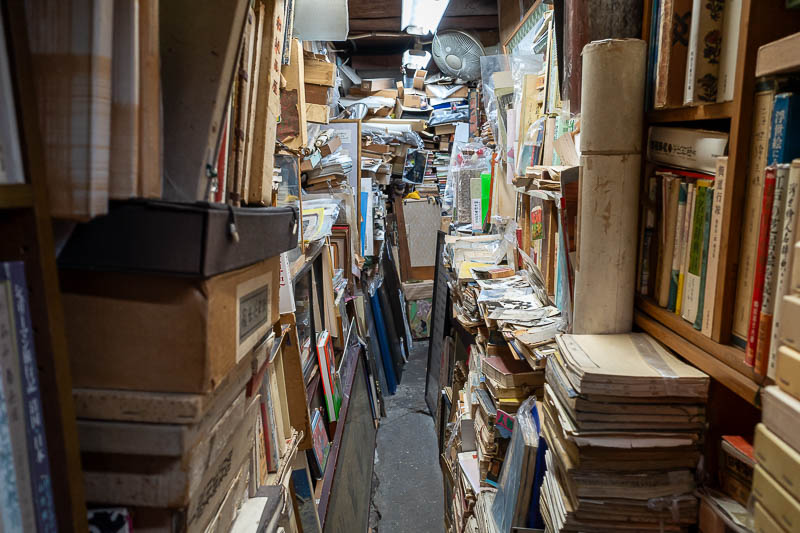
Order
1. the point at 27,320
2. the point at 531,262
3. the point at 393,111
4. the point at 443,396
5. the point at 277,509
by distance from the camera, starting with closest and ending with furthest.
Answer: the point at 27,320 < the point at 277,509 < the point at 531,262 < the point at 443,396 < the point at 393,111

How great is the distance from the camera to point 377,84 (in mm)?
5926

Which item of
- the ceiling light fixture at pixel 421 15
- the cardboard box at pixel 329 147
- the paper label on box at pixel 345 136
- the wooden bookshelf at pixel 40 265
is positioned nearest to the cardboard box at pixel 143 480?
the wooden bookshelf at pixel 40 265

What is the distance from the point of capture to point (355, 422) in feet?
10.6

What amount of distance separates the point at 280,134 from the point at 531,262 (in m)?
1.06

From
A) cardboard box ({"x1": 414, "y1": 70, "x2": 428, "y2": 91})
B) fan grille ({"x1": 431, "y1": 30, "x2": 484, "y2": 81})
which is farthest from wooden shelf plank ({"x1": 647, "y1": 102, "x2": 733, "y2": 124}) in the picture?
cardboard box ({"x1": 414, "y1": 70, "x2": 428, "y2": 91})

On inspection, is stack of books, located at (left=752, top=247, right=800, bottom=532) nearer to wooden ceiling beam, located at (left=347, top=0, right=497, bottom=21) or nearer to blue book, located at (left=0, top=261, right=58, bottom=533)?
blue book, located at (left=0, top=261, right=58, bottom=533)

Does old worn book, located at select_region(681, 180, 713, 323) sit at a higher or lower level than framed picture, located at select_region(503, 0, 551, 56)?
lower

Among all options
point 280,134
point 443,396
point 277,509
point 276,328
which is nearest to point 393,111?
point 443,396

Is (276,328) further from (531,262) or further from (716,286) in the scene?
(716,286)

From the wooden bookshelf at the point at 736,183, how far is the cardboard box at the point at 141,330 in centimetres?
80

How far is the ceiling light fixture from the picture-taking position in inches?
168

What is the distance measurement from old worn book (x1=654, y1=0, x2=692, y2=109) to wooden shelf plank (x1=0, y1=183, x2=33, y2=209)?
1027 mm

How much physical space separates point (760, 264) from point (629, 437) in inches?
15.8

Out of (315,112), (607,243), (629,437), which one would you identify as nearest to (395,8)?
(315,112)
